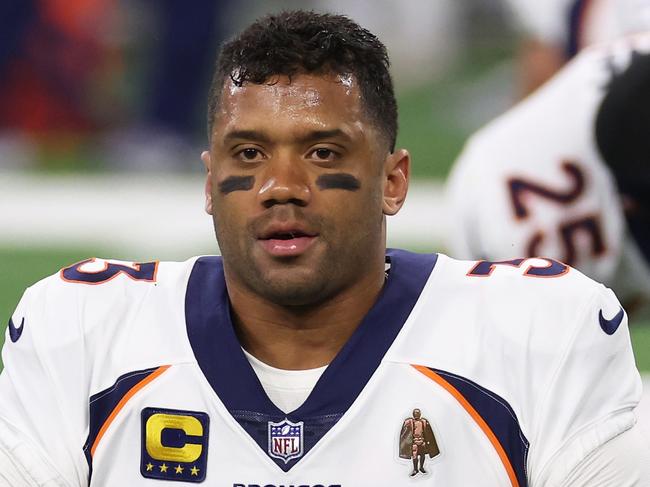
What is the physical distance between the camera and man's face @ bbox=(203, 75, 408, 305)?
2258 mm

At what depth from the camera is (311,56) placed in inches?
90.7

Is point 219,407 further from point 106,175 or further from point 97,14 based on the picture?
point 97,14

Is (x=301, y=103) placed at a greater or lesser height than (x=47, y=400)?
greater

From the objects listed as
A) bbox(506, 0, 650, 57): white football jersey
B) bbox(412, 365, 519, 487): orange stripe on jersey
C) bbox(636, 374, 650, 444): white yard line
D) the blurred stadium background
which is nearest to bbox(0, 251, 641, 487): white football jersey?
bbox(412, 365, 519, 487): orange stripe on jersey

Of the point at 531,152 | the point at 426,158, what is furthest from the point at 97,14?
the point at 531,152

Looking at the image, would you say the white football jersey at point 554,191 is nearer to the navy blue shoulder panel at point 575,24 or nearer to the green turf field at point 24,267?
the navy blue shoulder panel at point 575,24

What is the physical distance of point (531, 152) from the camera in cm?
374

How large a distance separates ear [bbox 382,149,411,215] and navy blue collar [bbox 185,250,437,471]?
11 cm

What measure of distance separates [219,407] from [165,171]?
622cm

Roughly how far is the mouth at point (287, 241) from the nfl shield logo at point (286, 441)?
254 millimetres

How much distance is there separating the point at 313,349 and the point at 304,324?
43 mm

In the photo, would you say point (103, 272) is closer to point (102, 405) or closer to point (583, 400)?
point (102, 405)

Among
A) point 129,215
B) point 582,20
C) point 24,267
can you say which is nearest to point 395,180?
point 582,20

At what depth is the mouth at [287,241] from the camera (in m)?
2.24
